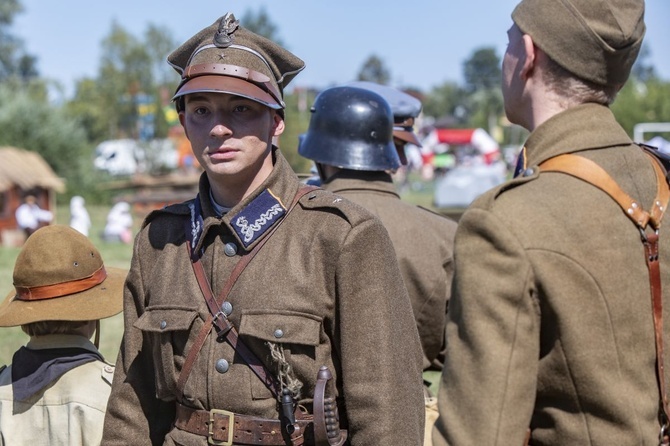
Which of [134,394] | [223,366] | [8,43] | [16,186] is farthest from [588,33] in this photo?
[8,43]

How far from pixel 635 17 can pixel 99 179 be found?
122 ft

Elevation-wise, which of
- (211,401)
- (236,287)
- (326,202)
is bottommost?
(211,401)

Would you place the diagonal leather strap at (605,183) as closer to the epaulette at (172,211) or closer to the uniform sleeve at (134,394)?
the epaulette at (172,211)

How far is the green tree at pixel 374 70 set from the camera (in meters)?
130

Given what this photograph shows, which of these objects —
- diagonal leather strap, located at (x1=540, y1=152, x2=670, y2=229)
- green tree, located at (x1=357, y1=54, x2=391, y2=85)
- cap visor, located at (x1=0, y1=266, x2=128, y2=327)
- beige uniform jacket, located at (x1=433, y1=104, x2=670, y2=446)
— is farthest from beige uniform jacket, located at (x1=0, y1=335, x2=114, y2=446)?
green tree, located at (x1=357, y1=54, x2=391, y2=85)

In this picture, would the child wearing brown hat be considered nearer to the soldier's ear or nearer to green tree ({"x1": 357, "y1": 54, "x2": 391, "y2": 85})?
the soldier's ear

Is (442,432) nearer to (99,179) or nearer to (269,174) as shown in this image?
(269,174)

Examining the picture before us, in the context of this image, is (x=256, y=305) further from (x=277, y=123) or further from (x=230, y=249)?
(x=277, y=123)

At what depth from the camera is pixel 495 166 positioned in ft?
108

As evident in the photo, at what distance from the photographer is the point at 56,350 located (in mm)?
3430

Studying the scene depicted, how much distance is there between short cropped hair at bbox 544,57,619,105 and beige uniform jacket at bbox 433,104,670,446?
237mm

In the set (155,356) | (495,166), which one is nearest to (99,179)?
(495,166)

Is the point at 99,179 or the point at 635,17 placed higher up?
the point at 99,179

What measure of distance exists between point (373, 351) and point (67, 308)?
1.34m
